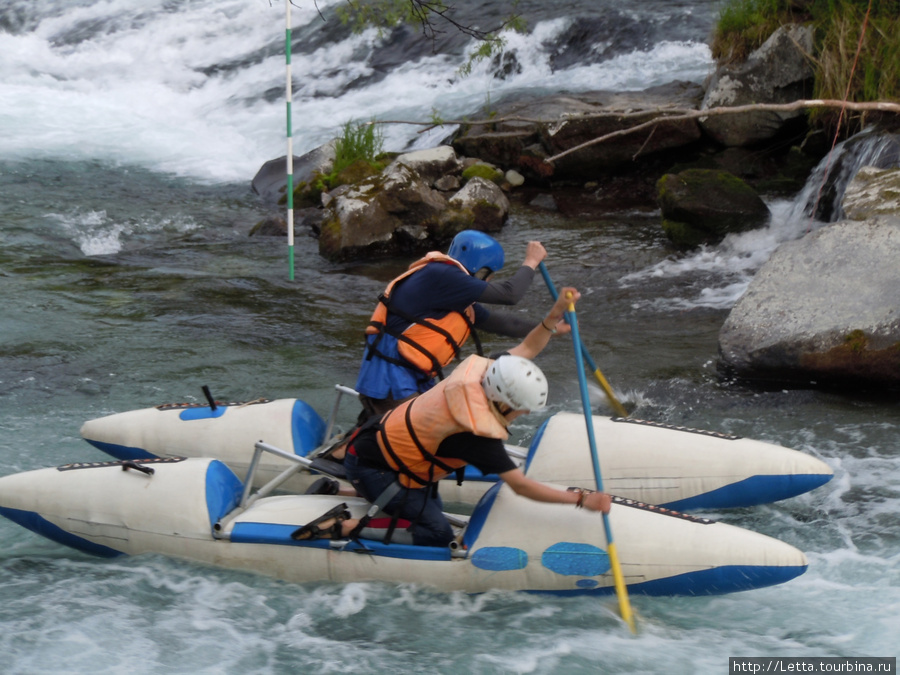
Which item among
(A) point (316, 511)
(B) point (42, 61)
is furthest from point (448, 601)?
(B) point (42, 61)

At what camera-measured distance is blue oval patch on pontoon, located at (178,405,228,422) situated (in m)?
4.63

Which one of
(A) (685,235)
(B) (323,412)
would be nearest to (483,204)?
(A) (685,235)

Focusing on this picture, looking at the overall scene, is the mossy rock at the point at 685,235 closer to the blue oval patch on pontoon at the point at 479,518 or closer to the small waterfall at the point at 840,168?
the small waterfall at the point at 840,168

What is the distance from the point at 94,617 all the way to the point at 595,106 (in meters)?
7.78

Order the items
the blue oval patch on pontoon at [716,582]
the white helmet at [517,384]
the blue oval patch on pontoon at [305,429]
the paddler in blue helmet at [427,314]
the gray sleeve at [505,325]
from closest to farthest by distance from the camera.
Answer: the white helmet at [517,384] < the blue oval patch on pontoon at [716,582] < the paddler in blue helmet at [427,314] < the gray sleeve at [505,325] < the blue oval patch on pontoon at [305,429]

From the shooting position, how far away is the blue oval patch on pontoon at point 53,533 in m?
3.95

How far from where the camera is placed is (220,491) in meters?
3.89

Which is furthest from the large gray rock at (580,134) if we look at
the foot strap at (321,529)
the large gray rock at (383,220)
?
the foot strap at (321,529)

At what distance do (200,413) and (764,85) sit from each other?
259 inches

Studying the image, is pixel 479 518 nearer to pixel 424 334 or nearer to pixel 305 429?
pixel 424 334

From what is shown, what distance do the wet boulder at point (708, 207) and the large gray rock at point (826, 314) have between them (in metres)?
2.12

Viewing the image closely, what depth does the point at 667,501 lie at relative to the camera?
4109 mm

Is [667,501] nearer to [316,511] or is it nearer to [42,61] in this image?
[316,511]

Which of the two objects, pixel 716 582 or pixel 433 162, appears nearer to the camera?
pixel 716 582
